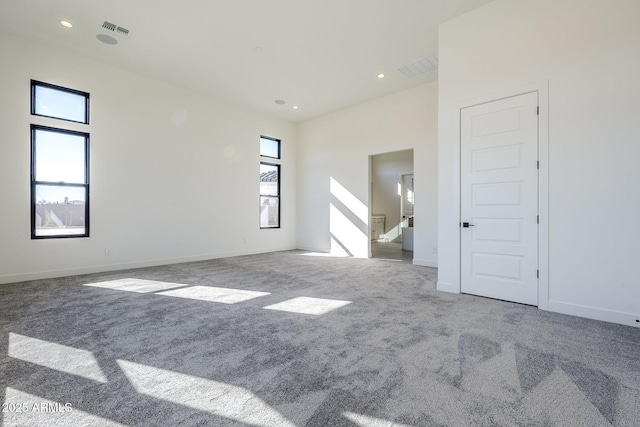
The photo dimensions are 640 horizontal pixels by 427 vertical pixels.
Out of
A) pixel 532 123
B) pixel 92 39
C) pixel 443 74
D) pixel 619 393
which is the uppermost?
pixel 92 39

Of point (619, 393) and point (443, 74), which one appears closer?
point (619, 393)

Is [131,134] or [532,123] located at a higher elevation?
[131,134]

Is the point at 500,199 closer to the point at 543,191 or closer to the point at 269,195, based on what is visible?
the point at 543,191

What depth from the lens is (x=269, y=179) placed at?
780cm

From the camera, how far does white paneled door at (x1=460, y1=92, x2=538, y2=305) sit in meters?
3.25

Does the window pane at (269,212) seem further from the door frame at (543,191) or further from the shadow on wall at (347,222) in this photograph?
the door frame at (543,191)

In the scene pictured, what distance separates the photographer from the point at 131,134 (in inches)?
210

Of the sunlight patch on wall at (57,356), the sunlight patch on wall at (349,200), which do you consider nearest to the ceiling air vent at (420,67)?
the sunlight patch on wall at (349,200)

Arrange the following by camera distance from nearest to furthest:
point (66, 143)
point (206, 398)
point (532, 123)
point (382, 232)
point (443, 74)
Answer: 1. point (206, 398)
2. point (532, 123)
3. point (443, 74)
4. point (66, 143)
5. point (382, 232)

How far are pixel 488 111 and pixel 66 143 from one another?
6.38m

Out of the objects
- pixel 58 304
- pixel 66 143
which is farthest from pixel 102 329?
pixel 66 143

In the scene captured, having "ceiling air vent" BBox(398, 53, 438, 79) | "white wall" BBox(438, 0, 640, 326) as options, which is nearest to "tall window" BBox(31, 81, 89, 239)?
"ceiling air vent" BBox(398, 53, 438, 79)

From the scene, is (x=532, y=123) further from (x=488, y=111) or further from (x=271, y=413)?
(x=271, y=413)

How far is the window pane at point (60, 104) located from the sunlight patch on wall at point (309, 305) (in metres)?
4.70
